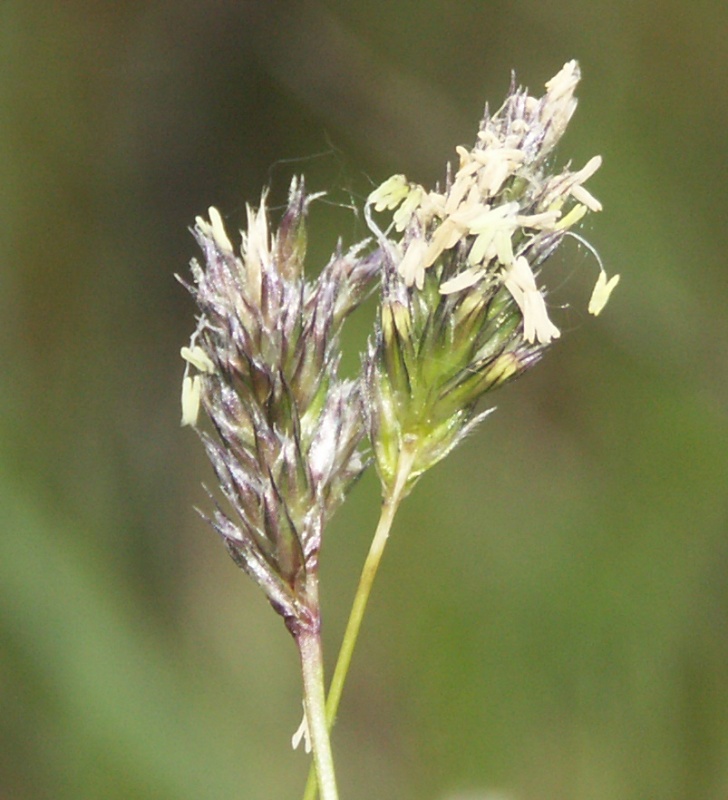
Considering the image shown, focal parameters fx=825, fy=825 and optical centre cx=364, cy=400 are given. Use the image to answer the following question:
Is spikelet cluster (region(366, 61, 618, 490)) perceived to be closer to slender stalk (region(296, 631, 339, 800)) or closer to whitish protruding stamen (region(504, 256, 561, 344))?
whitish protruding stamen (region(504, 256, 561, 344))

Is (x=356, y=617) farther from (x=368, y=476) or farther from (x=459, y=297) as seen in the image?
(x=368, y=476)

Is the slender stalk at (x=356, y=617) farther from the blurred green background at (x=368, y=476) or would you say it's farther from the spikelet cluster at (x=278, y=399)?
the blurred green background at (x=368, y=476)

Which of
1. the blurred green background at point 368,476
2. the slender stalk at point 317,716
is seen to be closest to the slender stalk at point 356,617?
the slender stalk at point 317,716

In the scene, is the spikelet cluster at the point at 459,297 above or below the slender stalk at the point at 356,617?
above

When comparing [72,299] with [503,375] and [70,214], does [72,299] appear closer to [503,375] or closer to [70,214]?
[70,214]

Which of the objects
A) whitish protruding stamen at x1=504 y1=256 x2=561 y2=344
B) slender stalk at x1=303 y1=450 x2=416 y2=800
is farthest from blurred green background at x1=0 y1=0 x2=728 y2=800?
whitish protruding stamen at x1=504 y1=256 x2=561 y2=344

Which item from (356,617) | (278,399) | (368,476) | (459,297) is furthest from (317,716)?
(368,476)

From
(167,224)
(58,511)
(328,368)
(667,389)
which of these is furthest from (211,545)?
(328,368)
